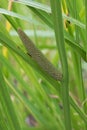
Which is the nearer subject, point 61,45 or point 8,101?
point 61,45

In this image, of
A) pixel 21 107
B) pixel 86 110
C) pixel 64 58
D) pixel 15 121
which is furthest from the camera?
pixel 21 107

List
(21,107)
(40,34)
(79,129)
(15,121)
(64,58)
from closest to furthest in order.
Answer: (64,58) → (15,121) → (79,129) → (40,34) → (21,107)

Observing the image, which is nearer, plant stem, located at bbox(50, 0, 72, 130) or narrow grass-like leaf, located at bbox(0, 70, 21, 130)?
plant stem, located at bbox(50, 0, 72, 130)

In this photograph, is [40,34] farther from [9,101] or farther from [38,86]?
[9,101]

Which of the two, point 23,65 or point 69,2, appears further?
point 23,65

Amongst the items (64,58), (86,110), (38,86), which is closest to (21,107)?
(38,86)

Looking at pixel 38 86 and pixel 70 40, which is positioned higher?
pixel 70 40

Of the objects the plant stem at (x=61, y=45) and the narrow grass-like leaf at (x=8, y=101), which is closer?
the plant stem at (x=61, y=45)

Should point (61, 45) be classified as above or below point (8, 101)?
above

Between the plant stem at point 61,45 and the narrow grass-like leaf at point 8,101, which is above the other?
the plant stem at point 61,45

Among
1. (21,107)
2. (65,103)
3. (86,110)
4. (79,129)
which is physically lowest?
(21,107)

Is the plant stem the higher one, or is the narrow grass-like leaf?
the plant stem
